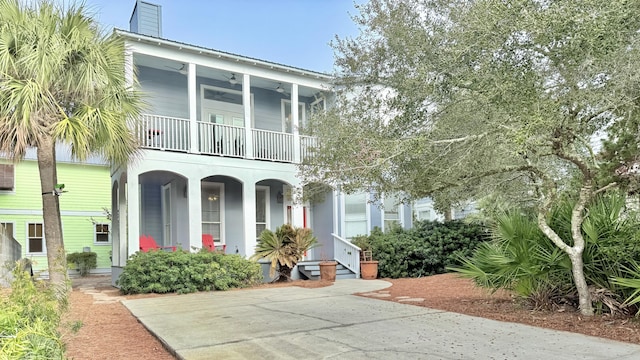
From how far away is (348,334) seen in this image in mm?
5234

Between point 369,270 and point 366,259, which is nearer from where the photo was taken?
point 369,270

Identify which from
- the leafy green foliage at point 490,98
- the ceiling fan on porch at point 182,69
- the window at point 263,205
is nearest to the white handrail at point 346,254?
the window at point 263,205

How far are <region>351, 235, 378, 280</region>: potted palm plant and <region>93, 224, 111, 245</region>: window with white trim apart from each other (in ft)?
43.0

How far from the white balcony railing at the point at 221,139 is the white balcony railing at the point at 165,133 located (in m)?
0.44

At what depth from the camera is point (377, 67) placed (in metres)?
8.77

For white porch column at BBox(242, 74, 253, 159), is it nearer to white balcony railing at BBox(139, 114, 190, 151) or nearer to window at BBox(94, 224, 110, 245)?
white balcony railing at BBox(139, 114, 190, 151)

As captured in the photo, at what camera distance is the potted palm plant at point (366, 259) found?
41.6ft

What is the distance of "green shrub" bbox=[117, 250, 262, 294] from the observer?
1002 cm

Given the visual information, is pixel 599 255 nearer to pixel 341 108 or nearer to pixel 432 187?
pixel 432 187

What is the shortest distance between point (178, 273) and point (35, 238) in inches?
508

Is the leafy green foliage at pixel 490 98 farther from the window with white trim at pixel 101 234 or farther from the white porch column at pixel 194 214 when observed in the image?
the window with white trim at pixel 101 234

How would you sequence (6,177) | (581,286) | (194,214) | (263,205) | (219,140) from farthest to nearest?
(6,177)
(263,205)
(219,140)
(194,214)
(581,286)

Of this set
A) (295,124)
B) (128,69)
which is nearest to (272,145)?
(295,124)

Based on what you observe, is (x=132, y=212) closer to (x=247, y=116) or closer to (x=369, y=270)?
(x=247, y=116)
